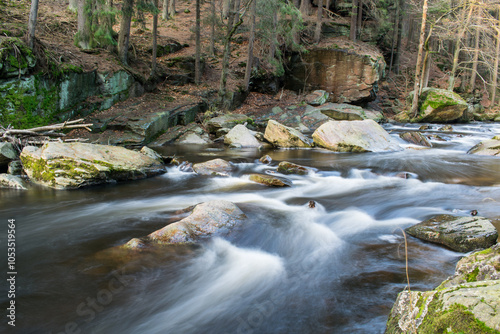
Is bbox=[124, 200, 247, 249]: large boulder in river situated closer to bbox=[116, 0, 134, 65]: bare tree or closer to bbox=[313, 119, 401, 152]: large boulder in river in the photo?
bbox=[313, 119, 401, 152]: large boulder in river

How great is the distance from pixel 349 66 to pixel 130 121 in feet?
52.3

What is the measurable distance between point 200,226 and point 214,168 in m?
4.59

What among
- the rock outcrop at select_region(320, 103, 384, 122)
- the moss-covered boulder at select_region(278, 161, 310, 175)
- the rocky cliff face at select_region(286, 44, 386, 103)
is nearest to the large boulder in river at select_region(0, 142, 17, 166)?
the moss-covered boulder at select_region(278, 161, 310, 175)

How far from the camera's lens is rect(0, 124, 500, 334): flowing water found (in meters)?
3.49

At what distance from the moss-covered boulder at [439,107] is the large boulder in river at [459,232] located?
57.3 ft

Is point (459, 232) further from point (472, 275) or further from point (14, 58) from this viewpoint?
point (14, 58)

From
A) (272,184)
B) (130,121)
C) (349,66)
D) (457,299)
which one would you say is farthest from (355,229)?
(349,66)

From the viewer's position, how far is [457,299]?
201cm

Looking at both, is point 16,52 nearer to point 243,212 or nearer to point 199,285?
point 243,212

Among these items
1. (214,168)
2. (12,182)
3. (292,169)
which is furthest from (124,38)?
(292,169)

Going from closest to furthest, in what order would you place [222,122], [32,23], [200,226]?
[200,226] < [32,23] < [222,122]

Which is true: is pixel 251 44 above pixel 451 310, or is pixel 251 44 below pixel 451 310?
above

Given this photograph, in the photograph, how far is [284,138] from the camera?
13938mm

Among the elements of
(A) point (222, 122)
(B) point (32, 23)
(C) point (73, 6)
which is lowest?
(A) point (222, 122)
